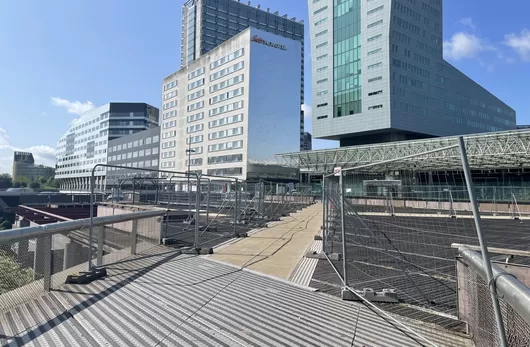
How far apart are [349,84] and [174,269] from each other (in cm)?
7387

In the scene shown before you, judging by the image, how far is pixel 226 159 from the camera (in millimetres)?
76188

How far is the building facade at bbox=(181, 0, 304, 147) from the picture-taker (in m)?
134

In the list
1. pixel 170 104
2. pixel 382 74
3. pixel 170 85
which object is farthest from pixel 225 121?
pixel 382 74

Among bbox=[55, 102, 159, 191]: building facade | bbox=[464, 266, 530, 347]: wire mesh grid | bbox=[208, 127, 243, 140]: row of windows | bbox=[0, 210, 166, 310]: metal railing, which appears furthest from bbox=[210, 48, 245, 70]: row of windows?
bbox=[464, 266, 530, 347]: wire mesh grid

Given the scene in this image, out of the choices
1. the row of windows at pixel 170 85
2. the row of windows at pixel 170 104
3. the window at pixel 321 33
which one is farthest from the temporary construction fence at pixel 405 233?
the row of windows at pixel 170 85

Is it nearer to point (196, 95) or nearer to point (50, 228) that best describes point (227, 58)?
point (196, 95)

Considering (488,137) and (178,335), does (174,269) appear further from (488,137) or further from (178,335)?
(488,137)

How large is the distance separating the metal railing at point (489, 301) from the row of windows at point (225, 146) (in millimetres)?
70076

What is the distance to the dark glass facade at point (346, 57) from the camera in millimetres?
72688

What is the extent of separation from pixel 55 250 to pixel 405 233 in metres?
11.2

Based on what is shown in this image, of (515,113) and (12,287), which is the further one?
(515,113)

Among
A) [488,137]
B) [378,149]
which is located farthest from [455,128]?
[488,137]

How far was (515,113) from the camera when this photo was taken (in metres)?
120

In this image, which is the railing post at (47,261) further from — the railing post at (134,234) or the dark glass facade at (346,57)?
the dark glass facade at (346,57)
